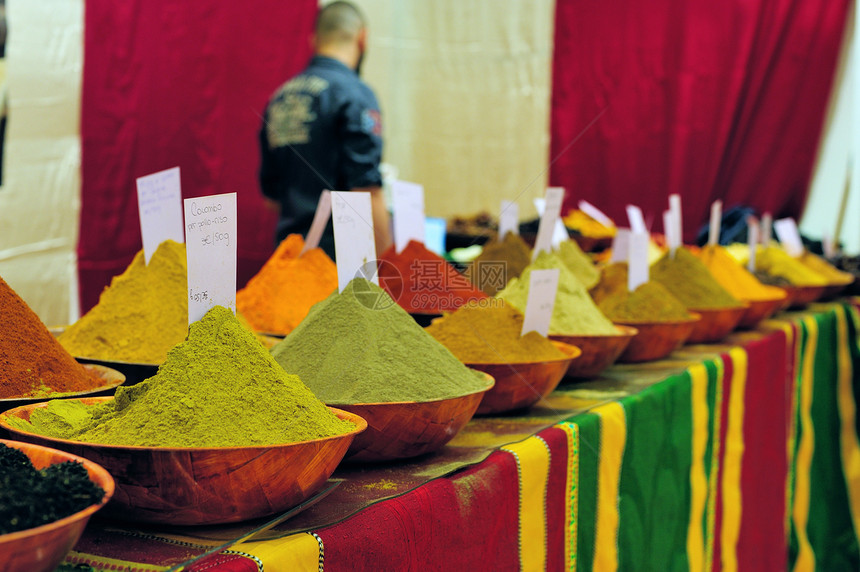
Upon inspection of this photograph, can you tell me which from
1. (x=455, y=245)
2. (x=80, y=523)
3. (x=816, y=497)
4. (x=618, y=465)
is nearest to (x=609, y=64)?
(x=455, y=245)

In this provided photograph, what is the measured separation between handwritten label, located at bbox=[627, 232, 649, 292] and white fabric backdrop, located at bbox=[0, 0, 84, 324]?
139cm

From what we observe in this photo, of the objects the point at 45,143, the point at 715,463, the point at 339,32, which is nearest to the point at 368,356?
the point at 715,463

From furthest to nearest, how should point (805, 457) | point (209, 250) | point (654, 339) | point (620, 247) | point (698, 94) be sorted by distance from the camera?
point (698, 94) → point (805, 457) → point (620, 247) → point (654, 339) → point (209, 250)

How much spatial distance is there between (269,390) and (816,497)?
1776 mm

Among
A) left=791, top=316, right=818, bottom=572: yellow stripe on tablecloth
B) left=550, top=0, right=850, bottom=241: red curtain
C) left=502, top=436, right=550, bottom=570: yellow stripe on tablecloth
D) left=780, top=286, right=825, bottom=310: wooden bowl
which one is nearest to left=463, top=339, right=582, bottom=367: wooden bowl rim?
left=502, top=436, right=550, bottom=570: yellow stripe on tablecloth

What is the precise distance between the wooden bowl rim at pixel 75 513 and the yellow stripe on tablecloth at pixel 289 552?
0.10m

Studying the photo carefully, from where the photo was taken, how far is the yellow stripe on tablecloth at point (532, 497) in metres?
0.80

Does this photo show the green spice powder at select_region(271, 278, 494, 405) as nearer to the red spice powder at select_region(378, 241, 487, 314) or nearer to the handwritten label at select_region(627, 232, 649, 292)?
the red spice powder at select_region(378, 241, 487, 314)

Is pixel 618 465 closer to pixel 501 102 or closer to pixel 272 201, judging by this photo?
pixel 272 201

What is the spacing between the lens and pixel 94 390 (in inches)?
25.7

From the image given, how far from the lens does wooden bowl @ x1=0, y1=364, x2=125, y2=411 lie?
60 cm

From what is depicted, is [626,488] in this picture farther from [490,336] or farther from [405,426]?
[405,426]

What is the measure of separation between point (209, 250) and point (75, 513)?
25 cm

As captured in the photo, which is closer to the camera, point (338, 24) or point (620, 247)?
point (620, 247)
